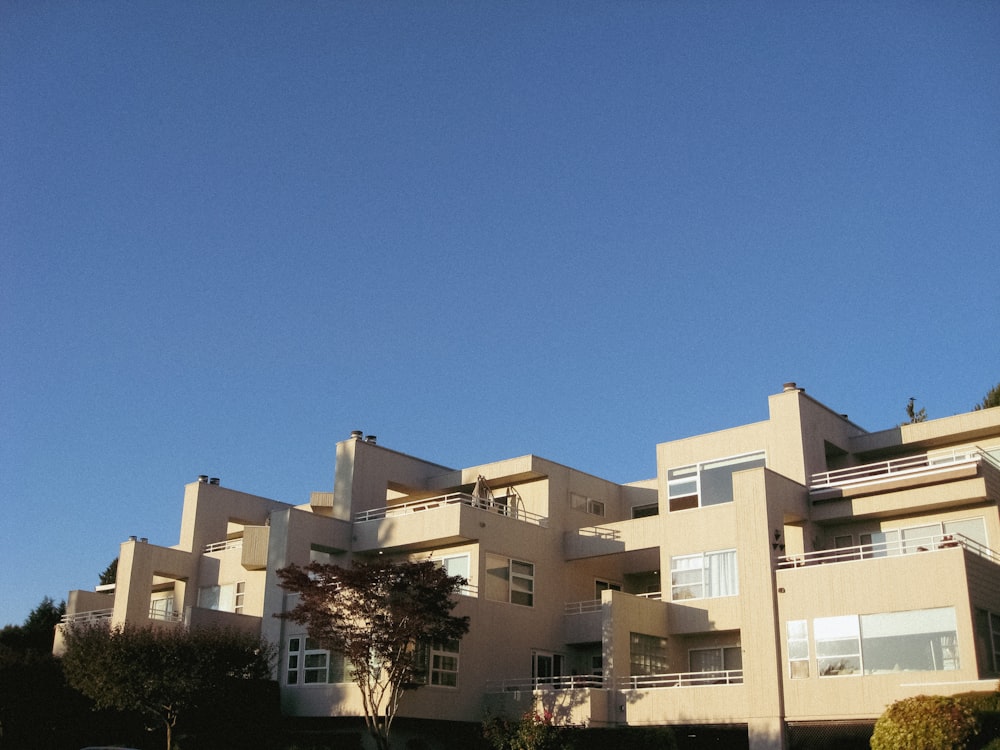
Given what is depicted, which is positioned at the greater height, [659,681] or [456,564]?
[456,564]

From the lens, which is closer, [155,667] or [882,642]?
[882,642]

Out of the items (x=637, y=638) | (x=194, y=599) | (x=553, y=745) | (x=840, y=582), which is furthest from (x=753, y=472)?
(x=194, y=599)

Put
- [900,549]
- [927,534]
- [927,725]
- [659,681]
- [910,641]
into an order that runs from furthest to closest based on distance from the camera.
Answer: [659,681] → [927,534] → [900,549] → [910,641] → [927,725]

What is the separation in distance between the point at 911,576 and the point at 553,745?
454 inches

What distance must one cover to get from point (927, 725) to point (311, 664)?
20119 mm

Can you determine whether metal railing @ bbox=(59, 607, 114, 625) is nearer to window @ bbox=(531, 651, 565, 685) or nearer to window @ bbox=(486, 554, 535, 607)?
window @ bbox=(486, 554, 535, 607)

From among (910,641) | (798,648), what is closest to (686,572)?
(798,648)

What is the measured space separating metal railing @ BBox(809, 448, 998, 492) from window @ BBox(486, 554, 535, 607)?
10.8 metres

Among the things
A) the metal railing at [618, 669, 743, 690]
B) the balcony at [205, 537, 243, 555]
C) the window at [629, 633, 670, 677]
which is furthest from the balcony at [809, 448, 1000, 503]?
the balcony at [205, 537, 243, 555]

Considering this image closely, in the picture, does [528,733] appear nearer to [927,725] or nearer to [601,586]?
[601,586]

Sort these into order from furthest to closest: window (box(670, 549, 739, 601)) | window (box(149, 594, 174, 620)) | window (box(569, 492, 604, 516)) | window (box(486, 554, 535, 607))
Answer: window (box(149, 594, 174, 620)) → window (box(569, 492, 604, 516)) → window (box(486, 554, 535, 607)) → window (box(670, 549, 739, 601))

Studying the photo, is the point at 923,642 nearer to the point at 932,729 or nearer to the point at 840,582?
the point at 840,582

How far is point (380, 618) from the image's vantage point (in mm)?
30719

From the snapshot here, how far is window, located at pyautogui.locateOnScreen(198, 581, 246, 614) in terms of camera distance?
4397 centimetres
